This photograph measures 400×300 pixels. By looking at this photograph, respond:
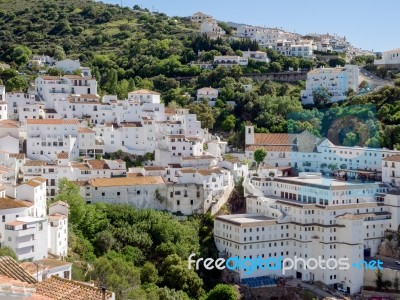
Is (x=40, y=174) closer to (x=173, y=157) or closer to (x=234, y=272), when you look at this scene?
(x=173, y=157)

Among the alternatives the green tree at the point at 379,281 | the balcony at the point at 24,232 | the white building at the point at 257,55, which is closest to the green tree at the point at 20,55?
the white building at the point at 257,55

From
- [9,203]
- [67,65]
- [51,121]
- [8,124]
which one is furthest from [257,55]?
[9,203]

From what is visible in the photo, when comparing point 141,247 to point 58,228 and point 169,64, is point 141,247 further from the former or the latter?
point 169,64

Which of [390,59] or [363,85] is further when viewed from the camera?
[390,59]

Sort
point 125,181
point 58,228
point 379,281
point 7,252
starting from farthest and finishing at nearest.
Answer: point 125,181 < point 379,281 < point 58,228 < point 7,252

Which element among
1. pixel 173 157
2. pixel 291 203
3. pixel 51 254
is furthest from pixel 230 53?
pixel 51 254
